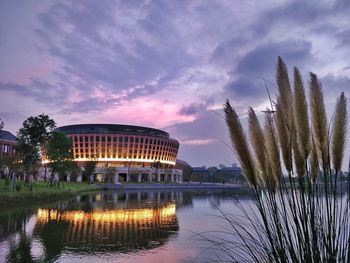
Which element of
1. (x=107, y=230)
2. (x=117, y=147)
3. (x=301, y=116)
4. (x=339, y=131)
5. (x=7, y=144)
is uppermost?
(x=117, y=147)

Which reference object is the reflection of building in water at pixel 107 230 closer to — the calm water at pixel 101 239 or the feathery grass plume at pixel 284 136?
the calm water at pixel 101 239

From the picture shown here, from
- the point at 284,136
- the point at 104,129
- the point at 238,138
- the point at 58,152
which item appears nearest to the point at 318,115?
the point at 284,136

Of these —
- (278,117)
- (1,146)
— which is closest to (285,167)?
(278,117)

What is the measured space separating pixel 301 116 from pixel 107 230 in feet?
50.1

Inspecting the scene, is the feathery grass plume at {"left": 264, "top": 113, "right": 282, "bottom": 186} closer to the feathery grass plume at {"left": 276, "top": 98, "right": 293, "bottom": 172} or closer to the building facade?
the feathery grass plume at {"left": 276, "top": 98, "right": 293, "bottom": 172}

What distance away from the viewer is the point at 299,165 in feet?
8.51

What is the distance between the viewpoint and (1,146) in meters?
66.9

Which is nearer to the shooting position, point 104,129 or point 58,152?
point 58,152

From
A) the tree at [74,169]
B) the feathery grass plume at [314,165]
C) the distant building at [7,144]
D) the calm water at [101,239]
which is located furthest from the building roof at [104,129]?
the feathery grass plume at [314,165]

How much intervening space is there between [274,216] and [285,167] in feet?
1.48

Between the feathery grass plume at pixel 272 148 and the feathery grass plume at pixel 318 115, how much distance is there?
32 centimetres

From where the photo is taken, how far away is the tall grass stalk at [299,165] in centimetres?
247

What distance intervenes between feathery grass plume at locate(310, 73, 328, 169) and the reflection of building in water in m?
10.9

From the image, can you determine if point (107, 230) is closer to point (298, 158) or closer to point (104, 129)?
point (298, 158)
